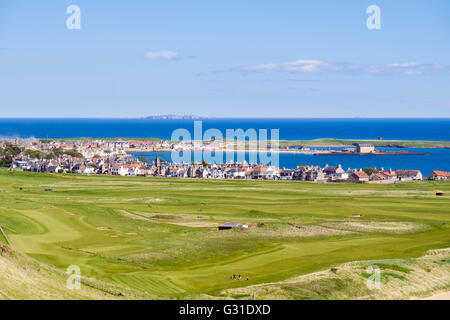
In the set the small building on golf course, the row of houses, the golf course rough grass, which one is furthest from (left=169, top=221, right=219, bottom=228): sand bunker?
the row of houses

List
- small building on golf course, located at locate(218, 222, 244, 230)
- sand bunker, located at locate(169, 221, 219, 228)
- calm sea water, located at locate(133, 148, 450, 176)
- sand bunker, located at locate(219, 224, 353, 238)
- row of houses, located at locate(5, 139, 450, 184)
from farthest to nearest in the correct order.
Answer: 1. calm sea water, located at locate(133, 148, 450, 176)
2. row of houses, located at locate(5, 139, 450, 184)
3. sand bunker, located at locate(169, 221, 219, 228)
4. small building on golf course, located at locate(218, 222, 244, 230)
5. sand bunker, located at locate(219, 224, 353, 238)

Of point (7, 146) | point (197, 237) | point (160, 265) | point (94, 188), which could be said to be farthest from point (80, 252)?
point (7, 146)

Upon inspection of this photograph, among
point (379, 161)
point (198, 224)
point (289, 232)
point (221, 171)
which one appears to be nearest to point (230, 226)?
point (198, 224)

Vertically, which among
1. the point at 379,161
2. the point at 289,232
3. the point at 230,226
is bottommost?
the point at 289,232

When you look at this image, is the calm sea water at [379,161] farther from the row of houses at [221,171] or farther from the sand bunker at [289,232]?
the sand bunker at [289,232]

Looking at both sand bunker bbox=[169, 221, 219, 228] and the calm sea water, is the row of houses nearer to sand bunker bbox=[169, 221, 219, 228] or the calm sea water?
the calm sea water

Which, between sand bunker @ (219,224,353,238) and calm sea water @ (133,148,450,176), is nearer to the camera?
sand bunker @ (219,224,353,238)

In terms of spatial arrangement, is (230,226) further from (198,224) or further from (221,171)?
(221,171)
